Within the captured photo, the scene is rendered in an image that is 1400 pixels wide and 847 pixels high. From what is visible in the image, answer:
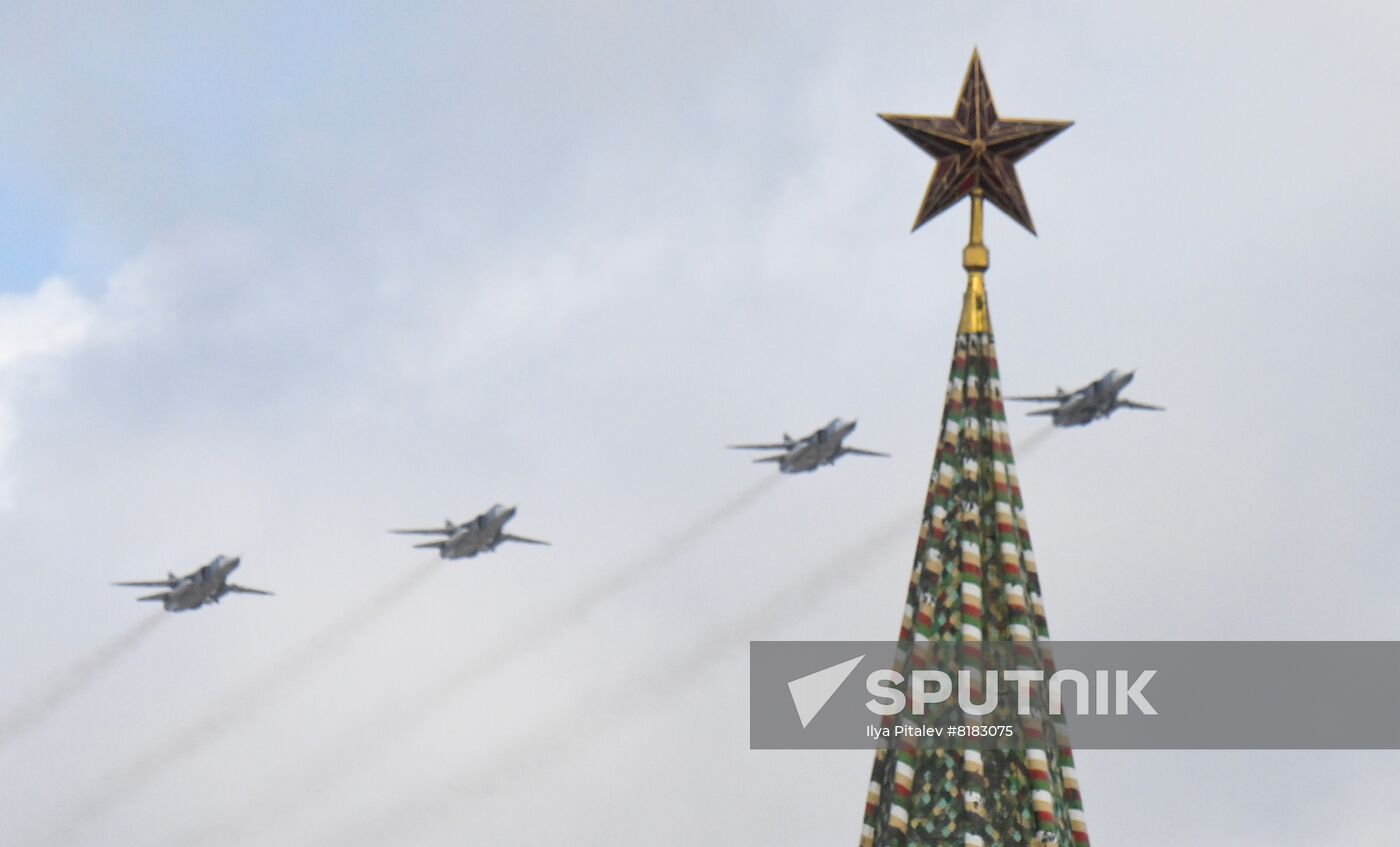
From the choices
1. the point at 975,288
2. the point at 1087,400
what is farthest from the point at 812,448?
the point at 975,288

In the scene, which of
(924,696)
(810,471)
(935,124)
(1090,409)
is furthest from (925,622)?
(810,471)

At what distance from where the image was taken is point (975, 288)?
10450 cm

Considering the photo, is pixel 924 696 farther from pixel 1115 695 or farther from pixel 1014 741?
pixel 1115 695

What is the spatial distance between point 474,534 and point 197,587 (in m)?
18.4

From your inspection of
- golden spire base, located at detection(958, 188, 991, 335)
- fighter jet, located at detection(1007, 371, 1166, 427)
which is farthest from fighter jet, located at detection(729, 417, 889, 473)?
golden spire base, located at detection(958, 188, 991, 335)

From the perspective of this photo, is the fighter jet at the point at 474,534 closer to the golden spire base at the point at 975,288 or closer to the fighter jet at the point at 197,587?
the fighter jet at the point at 197,587

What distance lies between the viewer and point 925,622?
10000 cm

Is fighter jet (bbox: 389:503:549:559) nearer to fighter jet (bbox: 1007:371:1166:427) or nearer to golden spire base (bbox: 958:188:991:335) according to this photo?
fighter jet (bbox: 1007:371:1166:427)

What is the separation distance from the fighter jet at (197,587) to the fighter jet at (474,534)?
47.0 ft

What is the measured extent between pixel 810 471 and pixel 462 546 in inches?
851

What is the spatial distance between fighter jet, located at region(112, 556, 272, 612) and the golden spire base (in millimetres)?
90352

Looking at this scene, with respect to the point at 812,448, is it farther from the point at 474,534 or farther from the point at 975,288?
the point at 975,288

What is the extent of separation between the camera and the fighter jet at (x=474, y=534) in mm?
180250

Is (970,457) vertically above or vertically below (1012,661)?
above
